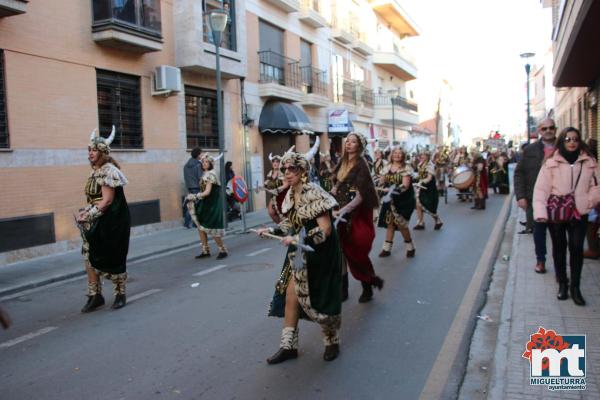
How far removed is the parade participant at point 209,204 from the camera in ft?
30.5

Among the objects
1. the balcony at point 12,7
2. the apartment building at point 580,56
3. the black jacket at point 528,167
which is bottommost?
the black jacket at point 528,167

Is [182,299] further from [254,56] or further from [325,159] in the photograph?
[254,56]

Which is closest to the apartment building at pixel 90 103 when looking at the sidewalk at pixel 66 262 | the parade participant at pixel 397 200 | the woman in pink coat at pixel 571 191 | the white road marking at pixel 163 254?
the sidewalk at pixel 66 262

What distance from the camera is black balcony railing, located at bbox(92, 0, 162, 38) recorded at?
1193 centimetres

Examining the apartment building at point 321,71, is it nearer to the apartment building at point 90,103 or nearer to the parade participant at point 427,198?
the apartment building at point 90,103

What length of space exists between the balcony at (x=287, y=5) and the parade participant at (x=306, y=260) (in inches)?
648

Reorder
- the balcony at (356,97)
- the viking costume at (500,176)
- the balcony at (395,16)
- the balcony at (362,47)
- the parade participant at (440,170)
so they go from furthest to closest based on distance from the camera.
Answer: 1. the balcony at (395,16)
2. the balcony at (362,47)
3. the balcony at (356,97)
4. the viking costume at (500,176)
5. the parade participant at (440,170)

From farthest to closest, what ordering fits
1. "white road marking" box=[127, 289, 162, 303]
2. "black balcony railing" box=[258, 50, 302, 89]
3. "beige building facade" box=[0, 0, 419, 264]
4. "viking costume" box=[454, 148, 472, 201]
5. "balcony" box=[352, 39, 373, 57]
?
"balcony" box=[352, 39, 373, 57]
"black balcony railing" box=[258, 50, 302, 89]
"viking costume" box=[454, 148, 472, 201]
"beige building facade" box=[0, 0, 419, 264]
"white road marking" box=[127, 289, 162, 303]

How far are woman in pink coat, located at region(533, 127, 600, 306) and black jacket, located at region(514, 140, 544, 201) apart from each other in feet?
5.89

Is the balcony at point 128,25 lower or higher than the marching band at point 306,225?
higher

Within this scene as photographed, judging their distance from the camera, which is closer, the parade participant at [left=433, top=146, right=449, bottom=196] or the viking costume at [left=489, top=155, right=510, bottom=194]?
the parade participant at [left=433, top=146, right=449, bottom=196]

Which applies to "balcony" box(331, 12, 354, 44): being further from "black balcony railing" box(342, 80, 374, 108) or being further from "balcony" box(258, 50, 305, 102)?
"balcony" box(258, 50, 305, 102)

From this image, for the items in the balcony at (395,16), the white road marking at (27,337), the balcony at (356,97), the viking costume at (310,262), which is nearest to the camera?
the viking costume at (310,262)

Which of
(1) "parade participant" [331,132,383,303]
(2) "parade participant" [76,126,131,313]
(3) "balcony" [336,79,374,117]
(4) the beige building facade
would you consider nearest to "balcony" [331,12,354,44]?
(4) the beige building facade
